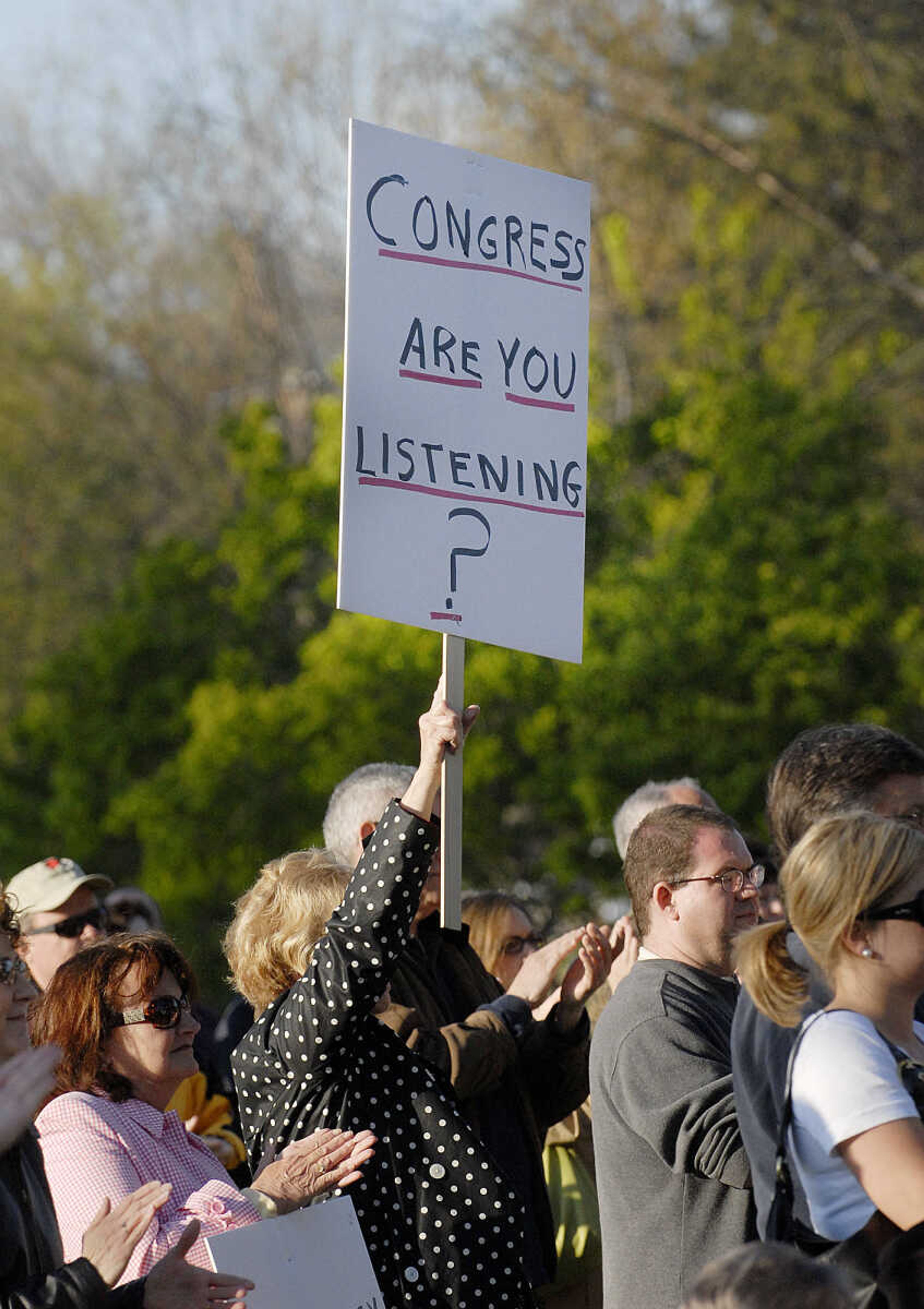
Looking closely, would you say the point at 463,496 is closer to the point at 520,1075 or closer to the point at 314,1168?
the point at 520,1075

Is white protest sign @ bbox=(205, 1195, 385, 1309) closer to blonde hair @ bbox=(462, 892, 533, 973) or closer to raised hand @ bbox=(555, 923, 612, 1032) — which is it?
raised hand @ bbox=(555, 923, 612, 1032)

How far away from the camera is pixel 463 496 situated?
3.95 meters

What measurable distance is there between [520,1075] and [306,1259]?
1.08 meters

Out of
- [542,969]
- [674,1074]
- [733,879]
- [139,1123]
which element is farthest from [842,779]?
[139,1123]

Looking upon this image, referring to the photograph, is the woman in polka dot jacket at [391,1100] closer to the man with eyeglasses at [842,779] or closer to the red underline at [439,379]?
the man with eyeglasses at [842,779]

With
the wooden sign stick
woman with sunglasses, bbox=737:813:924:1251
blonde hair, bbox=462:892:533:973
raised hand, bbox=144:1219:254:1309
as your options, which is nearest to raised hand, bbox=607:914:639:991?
the wooden sign stick

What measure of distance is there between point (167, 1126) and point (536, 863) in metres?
11.6

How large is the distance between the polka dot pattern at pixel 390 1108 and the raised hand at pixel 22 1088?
0.85 m

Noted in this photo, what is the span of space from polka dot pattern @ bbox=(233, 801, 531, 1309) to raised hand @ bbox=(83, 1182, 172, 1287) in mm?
591

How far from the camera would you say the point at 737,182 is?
768 inches

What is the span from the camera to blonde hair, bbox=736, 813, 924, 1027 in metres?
2.59

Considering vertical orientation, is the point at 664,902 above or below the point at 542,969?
above

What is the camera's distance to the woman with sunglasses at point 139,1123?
3.17 meters

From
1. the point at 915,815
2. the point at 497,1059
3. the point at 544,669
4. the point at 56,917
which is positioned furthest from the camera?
the point at 544,669
